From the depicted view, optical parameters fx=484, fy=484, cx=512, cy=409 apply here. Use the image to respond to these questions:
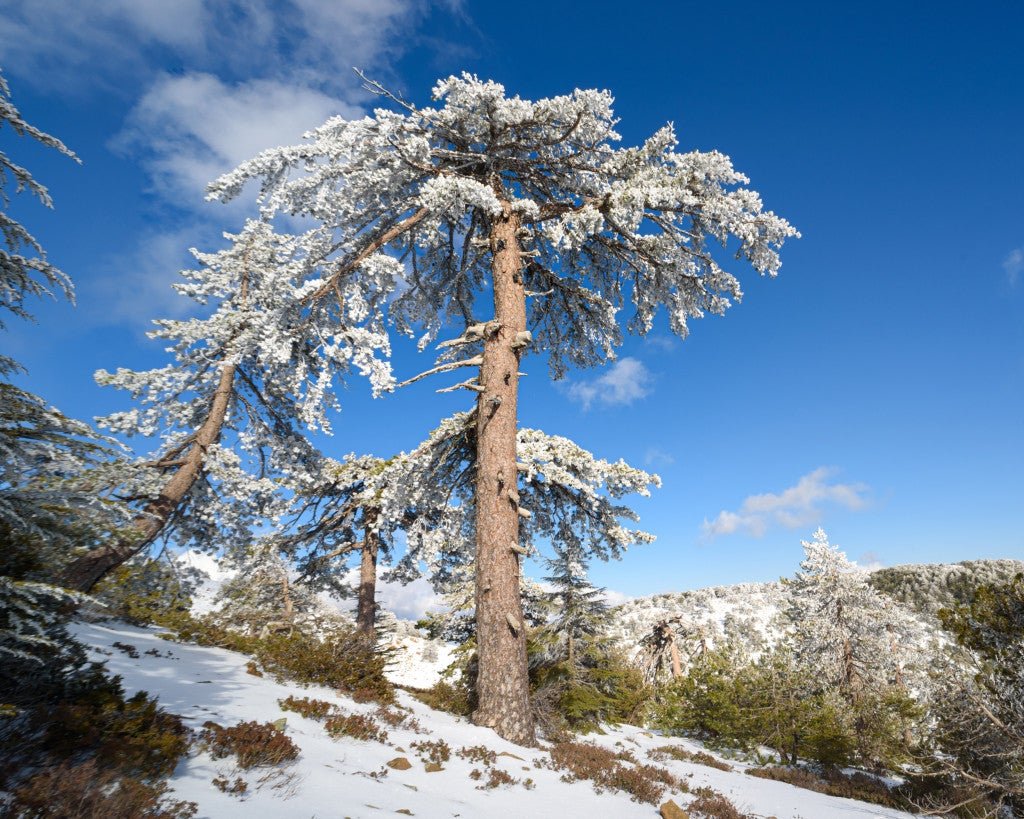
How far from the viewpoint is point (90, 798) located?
2730 millimetres

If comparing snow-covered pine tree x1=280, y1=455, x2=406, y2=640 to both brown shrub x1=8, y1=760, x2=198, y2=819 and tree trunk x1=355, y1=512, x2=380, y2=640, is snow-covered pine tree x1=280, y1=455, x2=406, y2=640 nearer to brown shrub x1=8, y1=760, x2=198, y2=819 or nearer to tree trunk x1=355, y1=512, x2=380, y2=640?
tree trunk x1=355, y1=512, x2=380, y2=640

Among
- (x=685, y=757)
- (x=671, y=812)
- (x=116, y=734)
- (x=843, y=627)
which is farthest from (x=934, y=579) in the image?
(x=116, y=734)

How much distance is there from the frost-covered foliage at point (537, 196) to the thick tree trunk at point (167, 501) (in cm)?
374

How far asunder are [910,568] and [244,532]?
239 feet

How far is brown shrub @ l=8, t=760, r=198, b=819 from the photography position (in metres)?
2.56

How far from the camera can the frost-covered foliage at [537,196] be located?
7.81 meters

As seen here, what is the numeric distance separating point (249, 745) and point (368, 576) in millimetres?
13465

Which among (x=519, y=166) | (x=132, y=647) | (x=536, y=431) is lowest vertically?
(x=132, y=647)

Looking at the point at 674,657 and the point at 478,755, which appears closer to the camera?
the point at 478,755

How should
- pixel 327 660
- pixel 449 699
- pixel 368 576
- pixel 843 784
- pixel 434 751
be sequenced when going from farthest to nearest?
1. pixel 368 576
2. pixel 843 784
3. pixel 449 699
4. pixel 327 660
5. pixel 434 751

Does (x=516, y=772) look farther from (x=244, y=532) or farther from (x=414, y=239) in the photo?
(x=244, y=532)

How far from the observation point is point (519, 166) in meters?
9.63

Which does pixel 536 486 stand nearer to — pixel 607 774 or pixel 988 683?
pixel 607 774

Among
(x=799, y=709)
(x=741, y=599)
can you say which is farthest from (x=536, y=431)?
(x=741, y=599)
